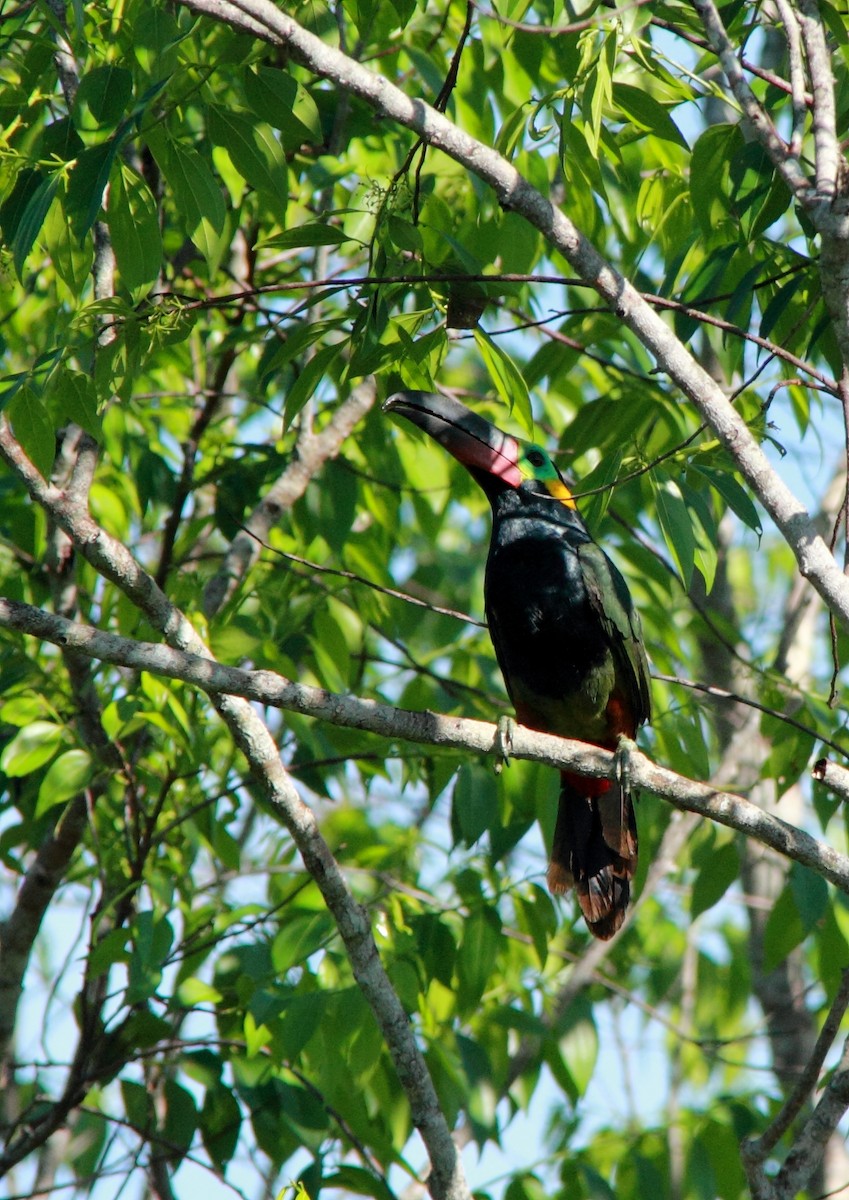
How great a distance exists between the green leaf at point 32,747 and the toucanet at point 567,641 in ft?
4.39

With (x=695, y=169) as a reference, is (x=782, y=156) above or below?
below

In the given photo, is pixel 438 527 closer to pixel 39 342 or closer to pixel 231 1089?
pixel 39 342

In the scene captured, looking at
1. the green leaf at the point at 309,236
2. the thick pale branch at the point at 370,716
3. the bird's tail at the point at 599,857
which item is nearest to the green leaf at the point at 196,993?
the bird's tail at the point at 599,857

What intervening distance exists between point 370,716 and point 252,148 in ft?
3.91

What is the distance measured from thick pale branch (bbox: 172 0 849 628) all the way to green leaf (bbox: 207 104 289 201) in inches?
7.6

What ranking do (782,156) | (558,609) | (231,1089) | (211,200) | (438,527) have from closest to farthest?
(782,156) → (211,200) → (231,1089) → (558,609) → (438,527)

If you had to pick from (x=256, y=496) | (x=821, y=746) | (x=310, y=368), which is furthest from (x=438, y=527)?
(x=310, y=368)

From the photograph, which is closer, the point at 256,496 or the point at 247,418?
the point at 256,496

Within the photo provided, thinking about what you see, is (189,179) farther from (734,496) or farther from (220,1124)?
(220,1124)

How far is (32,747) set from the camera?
342cm

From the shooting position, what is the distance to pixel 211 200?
265 centimetres

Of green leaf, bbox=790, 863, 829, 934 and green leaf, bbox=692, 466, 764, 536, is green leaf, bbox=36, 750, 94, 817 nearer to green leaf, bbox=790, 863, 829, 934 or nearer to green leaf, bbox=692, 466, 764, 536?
green leaf, bbox=692, 466, 764, 536

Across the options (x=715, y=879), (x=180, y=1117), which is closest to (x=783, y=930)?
(x=715, y=879)

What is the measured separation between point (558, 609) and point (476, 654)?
526 millimetres
